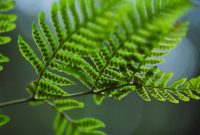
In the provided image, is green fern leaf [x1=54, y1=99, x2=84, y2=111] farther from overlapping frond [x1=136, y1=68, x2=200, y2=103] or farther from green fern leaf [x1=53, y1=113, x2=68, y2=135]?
overlapping frond [x1=136, y1=68, x2=200, y2=103]

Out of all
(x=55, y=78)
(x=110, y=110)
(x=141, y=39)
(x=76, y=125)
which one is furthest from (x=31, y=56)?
(x=110, y=110)

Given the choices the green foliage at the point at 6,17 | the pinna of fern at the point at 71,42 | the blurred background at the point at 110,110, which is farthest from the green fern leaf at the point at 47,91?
the blurred background at the point at 110,110

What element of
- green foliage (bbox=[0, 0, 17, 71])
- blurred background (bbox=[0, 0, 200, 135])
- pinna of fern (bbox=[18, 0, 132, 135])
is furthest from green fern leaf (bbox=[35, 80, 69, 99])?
blurred background (bbox=[0, 0, 200, 135])

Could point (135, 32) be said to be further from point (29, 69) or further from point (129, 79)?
point (29, 69)

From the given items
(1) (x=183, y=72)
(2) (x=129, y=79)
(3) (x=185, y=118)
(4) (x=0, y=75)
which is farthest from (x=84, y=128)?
(1) (x=183, y=72)

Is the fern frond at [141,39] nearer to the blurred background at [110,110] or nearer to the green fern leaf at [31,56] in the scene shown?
the green fern leaf at [31,56]

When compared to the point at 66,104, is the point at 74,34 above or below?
above

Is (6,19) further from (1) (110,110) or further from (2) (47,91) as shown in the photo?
(1) (110,110)

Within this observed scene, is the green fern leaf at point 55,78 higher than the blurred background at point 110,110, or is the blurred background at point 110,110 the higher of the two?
the green fern leaf at point 55,78

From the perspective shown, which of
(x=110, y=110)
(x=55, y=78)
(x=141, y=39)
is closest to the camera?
(x=141, y=39)
